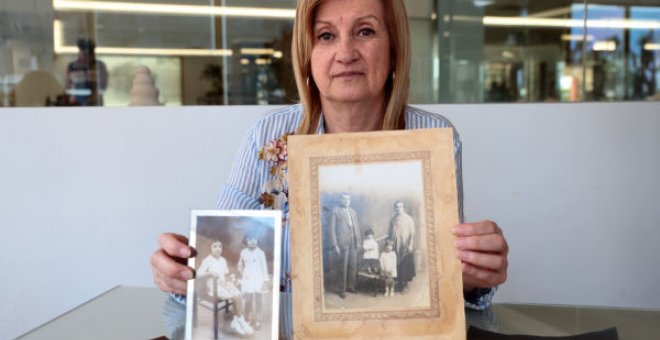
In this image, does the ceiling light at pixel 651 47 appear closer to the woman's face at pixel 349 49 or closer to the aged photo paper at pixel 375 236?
the woman's face at pixel 349 49

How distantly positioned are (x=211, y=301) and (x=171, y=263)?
12 cm

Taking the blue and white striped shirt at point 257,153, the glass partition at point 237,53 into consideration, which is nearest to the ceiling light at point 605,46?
the glass partition at point 237,53

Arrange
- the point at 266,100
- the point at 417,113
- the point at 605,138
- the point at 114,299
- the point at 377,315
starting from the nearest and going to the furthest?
the point at 377,315 < the point at 114,299 < the point at 417,113 < the point at 605,138 < the point at 266,100

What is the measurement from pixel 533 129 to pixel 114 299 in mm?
1940

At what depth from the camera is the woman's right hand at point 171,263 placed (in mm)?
985

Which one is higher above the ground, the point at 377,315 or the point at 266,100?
the point at 266,100

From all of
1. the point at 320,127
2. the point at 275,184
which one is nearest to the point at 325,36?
the point at 320,127

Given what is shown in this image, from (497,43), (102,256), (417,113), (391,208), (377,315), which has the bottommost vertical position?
(102,256)

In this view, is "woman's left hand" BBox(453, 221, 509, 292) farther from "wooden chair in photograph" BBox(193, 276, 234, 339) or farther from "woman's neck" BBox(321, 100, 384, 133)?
"woman's neck" BBox(321, 100, 384, 133)

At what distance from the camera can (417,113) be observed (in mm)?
1461

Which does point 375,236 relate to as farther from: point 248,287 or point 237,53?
point 237,53

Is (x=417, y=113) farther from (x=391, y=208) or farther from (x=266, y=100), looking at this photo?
(x=266, y=100)

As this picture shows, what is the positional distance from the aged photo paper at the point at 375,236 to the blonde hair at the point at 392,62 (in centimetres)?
44

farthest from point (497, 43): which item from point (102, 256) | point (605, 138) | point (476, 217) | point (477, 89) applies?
point (102, 256)
